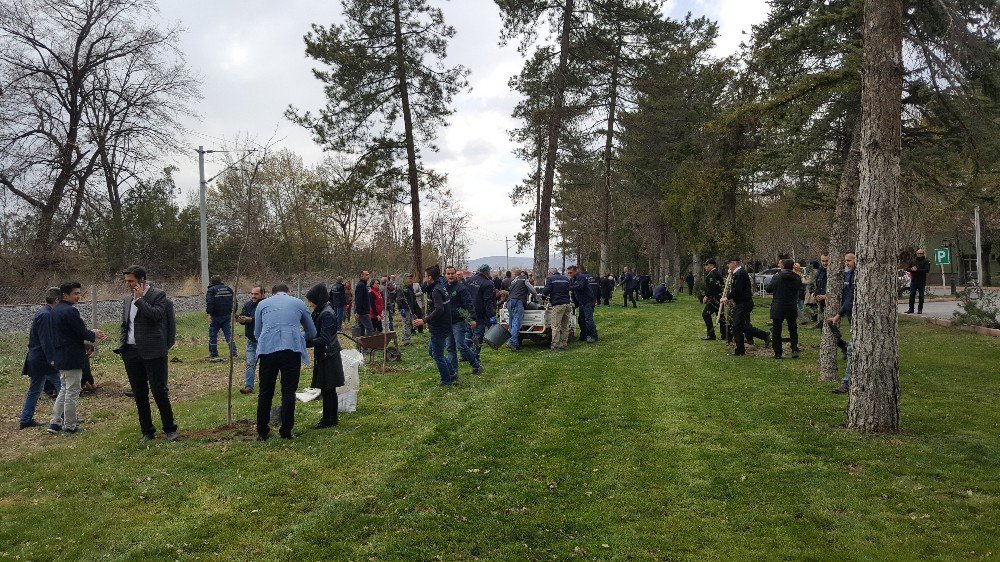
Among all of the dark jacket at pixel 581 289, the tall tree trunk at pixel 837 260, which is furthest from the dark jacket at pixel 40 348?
Result: the tall tree trunk at pixel 837 260

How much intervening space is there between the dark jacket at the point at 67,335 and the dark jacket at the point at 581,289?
10154 mm

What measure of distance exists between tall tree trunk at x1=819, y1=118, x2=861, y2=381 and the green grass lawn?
0.45 meters

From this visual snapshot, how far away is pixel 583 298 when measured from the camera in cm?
1541

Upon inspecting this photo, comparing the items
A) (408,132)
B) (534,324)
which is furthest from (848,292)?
(408,132)

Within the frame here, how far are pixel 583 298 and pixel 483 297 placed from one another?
120 inches

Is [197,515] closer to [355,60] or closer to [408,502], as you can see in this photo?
[408,502]

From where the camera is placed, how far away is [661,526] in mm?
4590

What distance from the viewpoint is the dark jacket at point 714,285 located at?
14.6m

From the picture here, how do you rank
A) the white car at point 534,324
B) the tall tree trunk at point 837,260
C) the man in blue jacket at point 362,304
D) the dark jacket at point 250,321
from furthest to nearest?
the man in blue jacket at point 362,304 < the white car at point 534,324 < the dark jacket at point 250,321 < the tall tree trunk at point 837,260

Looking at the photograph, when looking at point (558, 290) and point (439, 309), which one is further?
point (558, 290)

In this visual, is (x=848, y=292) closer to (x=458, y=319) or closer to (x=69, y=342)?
(x=458, y=319)

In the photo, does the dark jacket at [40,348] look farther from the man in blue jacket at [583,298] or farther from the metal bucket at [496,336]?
the man in blue jacket at [583,298]

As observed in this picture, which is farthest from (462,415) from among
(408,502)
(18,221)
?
(18,221)

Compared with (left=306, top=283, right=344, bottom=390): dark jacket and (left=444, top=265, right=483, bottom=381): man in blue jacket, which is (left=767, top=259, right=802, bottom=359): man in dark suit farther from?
(left=306, top=283, right=344, bottom=390): dark jacket
